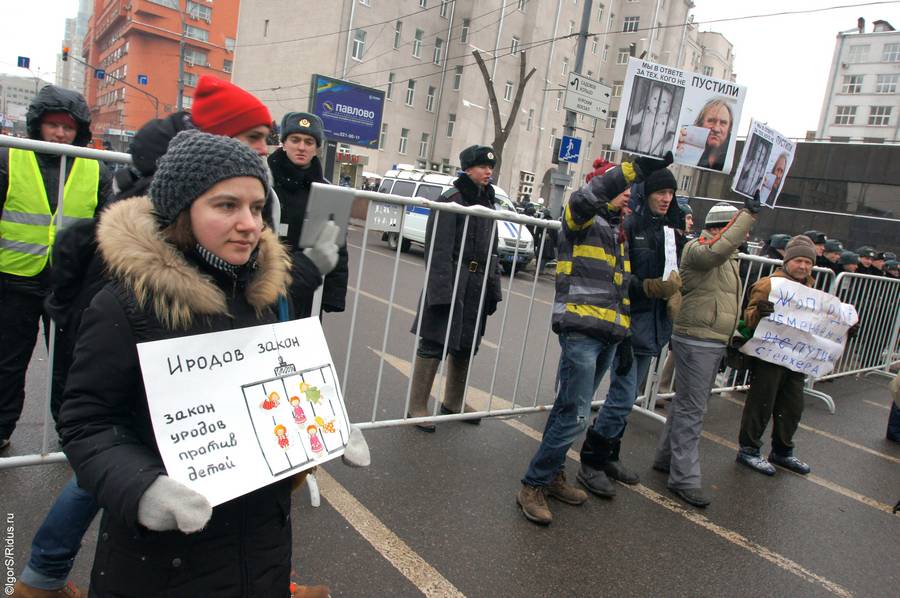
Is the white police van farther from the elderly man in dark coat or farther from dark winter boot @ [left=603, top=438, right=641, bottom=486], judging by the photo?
dark winter boot @ [left=603, top=438, right=641, bottom=486]

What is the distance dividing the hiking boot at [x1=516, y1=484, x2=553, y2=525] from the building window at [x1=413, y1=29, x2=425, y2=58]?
133 feet

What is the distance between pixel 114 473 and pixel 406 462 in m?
2.76

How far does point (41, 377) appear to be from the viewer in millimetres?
4613

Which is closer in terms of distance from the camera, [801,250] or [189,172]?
[189,172]

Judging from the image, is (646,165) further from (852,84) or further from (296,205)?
(852,84)

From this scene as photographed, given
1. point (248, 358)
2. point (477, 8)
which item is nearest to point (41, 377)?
point (248, 358)

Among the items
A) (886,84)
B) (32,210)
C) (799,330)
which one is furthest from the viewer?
(886,84)

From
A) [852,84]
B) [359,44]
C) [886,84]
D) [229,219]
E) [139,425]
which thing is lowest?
[139,425]

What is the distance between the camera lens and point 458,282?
14.7ft

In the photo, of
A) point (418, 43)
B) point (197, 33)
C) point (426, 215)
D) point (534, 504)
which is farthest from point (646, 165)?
point (197, 33)

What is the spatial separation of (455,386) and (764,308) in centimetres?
246

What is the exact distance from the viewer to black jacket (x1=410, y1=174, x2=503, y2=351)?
436 centimetres

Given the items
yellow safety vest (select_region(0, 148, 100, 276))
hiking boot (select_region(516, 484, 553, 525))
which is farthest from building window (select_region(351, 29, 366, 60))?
hiking boot (select_region(516, 484, 553, 525))

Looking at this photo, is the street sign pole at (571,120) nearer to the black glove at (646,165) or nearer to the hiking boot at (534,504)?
the black glove at (646,165)
